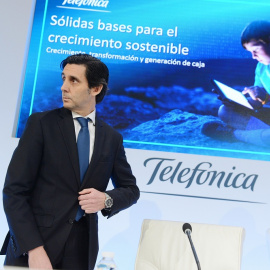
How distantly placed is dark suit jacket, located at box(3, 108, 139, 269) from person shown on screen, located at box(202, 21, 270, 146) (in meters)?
1.68

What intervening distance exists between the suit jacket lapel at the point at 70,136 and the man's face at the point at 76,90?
0.06 m

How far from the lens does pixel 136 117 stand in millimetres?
3312

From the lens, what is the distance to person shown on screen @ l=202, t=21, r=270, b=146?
3.28 meters

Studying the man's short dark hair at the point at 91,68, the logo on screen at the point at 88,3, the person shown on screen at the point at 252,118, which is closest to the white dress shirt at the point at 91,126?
the man's short dark hair at the point at 91,68

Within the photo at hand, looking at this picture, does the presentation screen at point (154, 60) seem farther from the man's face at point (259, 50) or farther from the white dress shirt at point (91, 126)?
Result: the white dress shirt at point (91, 126)

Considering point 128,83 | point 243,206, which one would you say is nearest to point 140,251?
point 243,206

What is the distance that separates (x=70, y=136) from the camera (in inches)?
68.7

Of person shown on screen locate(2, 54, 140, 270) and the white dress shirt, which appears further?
the white dress shirt

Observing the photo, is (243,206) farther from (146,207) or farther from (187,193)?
(146,207)

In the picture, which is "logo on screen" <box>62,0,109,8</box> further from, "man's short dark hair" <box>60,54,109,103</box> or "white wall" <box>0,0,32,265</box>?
"man's short dark hair" <box>60,54,109,103</box>

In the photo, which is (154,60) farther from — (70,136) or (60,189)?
(60,189)

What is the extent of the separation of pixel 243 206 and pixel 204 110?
0.82 meters

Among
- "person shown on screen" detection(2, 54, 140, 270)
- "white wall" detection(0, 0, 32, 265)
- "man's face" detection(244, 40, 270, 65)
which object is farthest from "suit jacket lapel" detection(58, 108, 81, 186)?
"man's face" detection(244, 40, 270, 65)

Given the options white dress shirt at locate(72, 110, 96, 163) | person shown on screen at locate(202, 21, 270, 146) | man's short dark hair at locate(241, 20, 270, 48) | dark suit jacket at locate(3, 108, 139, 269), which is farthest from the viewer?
man's short dark hair at locate(241, 20, 270, 48)
